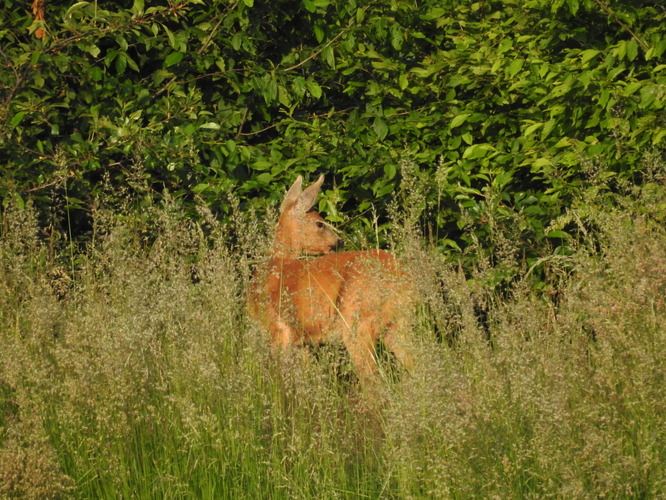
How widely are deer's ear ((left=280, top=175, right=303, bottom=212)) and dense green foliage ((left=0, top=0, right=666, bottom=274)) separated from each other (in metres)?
0.30

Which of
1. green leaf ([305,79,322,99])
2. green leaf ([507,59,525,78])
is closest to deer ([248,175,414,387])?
green leaf ([305,79,322,99])

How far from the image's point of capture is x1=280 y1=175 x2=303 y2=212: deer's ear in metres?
6.53

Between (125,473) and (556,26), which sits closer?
(125,473)

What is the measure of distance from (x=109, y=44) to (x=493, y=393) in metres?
4.69

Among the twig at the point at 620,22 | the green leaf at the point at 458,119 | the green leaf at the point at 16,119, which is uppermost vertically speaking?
the twig at the point at 620,22

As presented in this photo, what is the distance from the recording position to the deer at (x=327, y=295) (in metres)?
4.46

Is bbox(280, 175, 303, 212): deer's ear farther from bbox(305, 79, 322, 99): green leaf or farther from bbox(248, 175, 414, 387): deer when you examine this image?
bbox(305, 79, 322, 99): green leaf

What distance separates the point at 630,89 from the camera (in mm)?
5984

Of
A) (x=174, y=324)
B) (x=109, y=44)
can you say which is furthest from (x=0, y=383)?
(x=109, y=44)

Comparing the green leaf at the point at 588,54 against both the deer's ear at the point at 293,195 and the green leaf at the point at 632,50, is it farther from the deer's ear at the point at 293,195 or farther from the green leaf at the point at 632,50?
the deer's ear at the point at 293,195

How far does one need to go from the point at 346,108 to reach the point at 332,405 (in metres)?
4.22

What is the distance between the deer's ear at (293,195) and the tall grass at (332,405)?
1.78 m

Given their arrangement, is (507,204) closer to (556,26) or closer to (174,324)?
(556,26)

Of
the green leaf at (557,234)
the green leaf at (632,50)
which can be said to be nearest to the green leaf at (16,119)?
the green leaf at (557,234)
